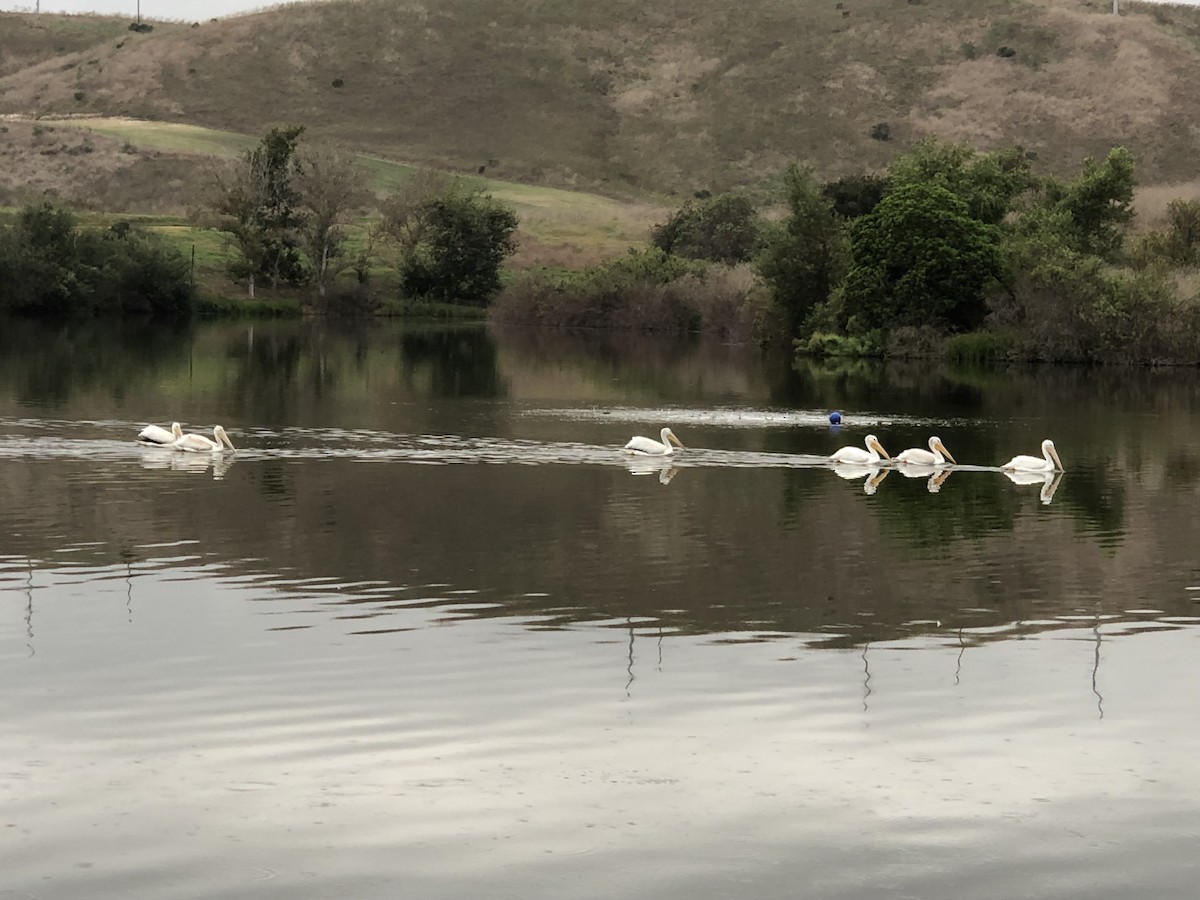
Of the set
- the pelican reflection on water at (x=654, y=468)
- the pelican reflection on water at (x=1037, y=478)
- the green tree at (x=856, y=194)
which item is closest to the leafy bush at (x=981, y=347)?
the green tree at (x=856, y=194)

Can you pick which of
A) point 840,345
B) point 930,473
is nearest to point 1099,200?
point 840,345

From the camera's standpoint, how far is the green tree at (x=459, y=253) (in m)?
124

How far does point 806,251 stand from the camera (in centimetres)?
8881

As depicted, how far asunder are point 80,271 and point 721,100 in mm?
96054

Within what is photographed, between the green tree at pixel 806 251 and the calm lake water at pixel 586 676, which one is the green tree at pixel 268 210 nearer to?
the green tree at pixel 806 251

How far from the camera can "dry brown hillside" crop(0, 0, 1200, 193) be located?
581 ft

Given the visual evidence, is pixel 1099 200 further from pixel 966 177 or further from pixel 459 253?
pixel 459 253

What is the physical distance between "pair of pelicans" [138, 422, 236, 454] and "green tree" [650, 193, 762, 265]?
93.5m

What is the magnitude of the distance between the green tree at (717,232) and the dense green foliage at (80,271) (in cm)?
3531

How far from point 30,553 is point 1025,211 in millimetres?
71829

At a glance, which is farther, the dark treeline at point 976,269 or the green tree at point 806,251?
the green tree at point 806,251

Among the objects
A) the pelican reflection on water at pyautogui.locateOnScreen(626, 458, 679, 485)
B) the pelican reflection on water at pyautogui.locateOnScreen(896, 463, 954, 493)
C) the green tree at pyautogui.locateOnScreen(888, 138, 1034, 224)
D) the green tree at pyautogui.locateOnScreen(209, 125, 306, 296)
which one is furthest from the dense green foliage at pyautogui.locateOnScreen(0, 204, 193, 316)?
the pelican reflection on water at pyautogui.locateOnScreen(896, 463, 954, 493)

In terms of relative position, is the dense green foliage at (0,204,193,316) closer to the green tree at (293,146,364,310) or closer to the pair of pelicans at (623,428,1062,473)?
the green tree at (293,146,364,310)

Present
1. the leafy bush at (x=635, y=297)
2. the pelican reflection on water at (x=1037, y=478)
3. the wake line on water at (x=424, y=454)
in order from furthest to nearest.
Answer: the leafy bush at (x=635, y=297), the wake line on water at (x=424, y=454), the pelican reflection on water at (x=1037, y=478)
